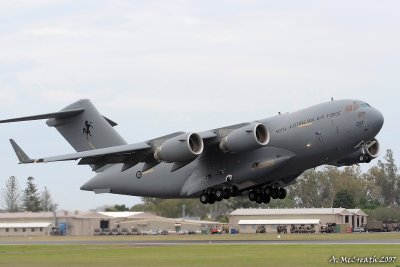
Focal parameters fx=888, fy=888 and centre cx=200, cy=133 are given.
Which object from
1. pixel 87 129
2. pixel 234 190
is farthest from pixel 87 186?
pixel 234 190

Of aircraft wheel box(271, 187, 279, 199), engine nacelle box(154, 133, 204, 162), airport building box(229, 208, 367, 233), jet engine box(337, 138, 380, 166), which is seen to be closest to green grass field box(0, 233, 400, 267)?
aircraft wheel box(271, 187, 279, 199)

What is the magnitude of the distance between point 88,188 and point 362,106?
52.3 feet

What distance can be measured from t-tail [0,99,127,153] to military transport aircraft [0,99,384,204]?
0.08 meters

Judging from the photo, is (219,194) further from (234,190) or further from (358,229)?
(358,229)

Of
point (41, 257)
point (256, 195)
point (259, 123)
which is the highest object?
point (259, 123)

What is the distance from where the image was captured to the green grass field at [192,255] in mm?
35594

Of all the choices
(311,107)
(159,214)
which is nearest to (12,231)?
(159,214)

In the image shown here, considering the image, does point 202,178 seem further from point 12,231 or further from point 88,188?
point 12,231

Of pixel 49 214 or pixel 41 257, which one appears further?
pixel 49 214

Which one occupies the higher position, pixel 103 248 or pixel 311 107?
pixel 311 107

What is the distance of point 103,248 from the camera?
153ft

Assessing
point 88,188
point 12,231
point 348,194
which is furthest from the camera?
point 348,194

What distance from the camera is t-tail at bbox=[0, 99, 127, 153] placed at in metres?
47.6

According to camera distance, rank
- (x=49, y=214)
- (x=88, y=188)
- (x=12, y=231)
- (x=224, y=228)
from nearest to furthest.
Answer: (x=88, y=188) → (x=49, y=214) → (x=12, y=231) → (x=224, y=228)
